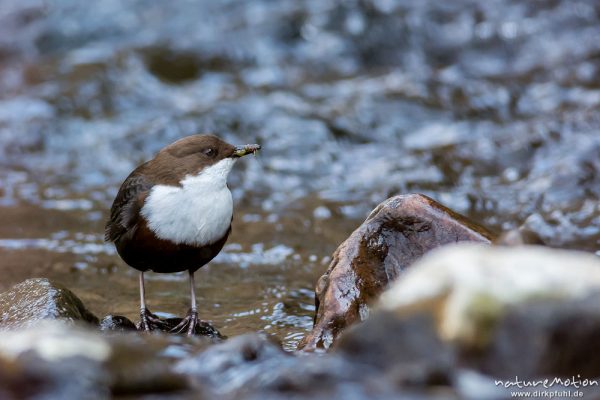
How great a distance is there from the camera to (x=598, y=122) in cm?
756

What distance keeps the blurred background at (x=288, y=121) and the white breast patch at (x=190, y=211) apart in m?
0.69

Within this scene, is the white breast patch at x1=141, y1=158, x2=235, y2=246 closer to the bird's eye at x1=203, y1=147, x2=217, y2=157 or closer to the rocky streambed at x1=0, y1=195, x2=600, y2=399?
the bird's eye at x1=203, y1=147, x2=217, y2=157

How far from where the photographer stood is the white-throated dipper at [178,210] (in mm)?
4012

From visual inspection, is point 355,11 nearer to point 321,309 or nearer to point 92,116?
point 92,116

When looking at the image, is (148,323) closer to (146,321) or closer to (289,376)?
(146,321)

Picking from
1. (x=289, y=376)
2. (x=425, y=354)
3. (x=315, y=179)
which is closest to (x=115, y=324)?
(x=289, y=376)

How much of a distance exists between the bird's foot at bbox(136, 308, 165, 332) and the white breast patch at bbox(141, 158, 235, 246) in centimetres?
54

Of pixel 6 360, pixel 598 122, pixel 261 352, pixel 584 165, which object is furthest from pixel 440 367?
pixel 598 122

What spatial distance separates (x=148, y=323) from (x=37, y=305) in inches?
24.5

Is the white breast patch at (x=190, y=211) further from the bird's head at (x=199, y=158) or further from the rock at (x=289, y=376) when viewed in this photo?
the rock at (x=289, y=376)

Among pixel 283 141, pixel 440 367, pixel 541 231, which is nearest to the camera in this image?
pixel 440 367

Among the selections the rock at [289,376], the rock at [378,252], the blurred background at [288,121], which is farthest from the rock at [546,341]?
the blurred background at [288,121]

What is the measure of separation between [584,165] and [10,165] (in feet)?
17.6

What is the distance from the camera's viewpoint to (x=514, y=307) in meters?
2.49
